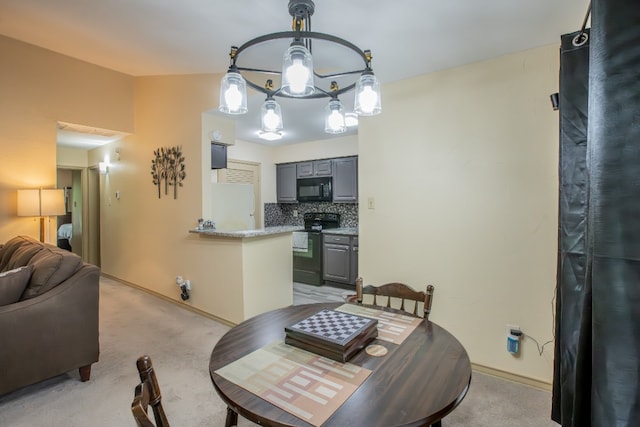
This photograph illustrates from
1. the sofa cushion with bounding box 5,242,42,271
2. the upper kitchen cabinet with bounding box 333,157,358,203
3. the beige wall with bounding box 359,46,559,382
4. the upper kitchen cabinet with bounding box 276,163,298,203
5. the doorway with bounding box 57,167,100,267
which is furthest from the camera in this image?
the doorway with bounding box 57,167,100,267

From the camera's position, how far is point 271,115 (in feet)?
5.58

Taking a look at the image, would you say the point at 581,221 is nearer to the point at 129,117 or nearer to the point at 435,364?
the point at 435,364

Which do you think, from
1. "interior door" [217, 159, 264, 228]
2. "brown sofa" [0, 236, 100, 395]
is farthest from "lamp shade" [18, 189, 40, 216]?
"interior door" [217, 159, 264, 228]

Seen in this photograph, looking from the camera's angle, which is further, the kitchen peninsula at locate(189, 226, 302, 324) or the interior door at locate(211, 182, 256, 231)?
the interior door at locate(211, 182, 256, 231)

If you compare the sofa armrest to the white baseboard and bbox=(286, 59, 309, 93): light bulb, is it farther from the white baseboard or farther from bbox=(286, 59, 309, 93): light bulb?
the white baseboard

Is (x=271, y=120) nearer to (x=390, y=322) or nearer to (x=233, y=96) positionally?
(x=233, y=96)

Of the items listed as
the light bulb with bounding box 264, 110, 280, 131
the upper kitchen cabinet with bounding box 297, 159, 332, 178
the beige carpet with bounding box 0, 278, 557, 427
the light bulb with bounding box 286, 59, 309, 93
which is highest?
the upper kitchen cabinet with bounding box 297, 159, 332, 178

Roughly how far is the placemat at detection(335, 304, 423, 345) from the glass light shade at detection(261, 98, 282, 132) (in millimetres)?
1065

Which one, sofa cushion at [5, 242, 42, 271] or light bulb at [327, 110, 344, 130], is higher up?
light bulb at [327, 110, 344, 130]

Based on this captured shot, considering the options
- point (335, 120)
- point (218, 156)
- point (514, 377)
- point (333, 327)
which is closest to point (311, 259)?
point (218, 156)

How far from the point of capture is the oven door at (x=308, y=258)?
479cm

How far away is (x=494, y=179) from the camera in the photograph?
86.9 inches

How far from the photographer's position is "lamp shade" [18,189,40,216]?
3.37 meters

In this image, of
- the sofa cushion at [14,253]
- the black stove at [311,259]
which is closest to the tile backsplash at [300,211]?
the black stove at [311,259]
